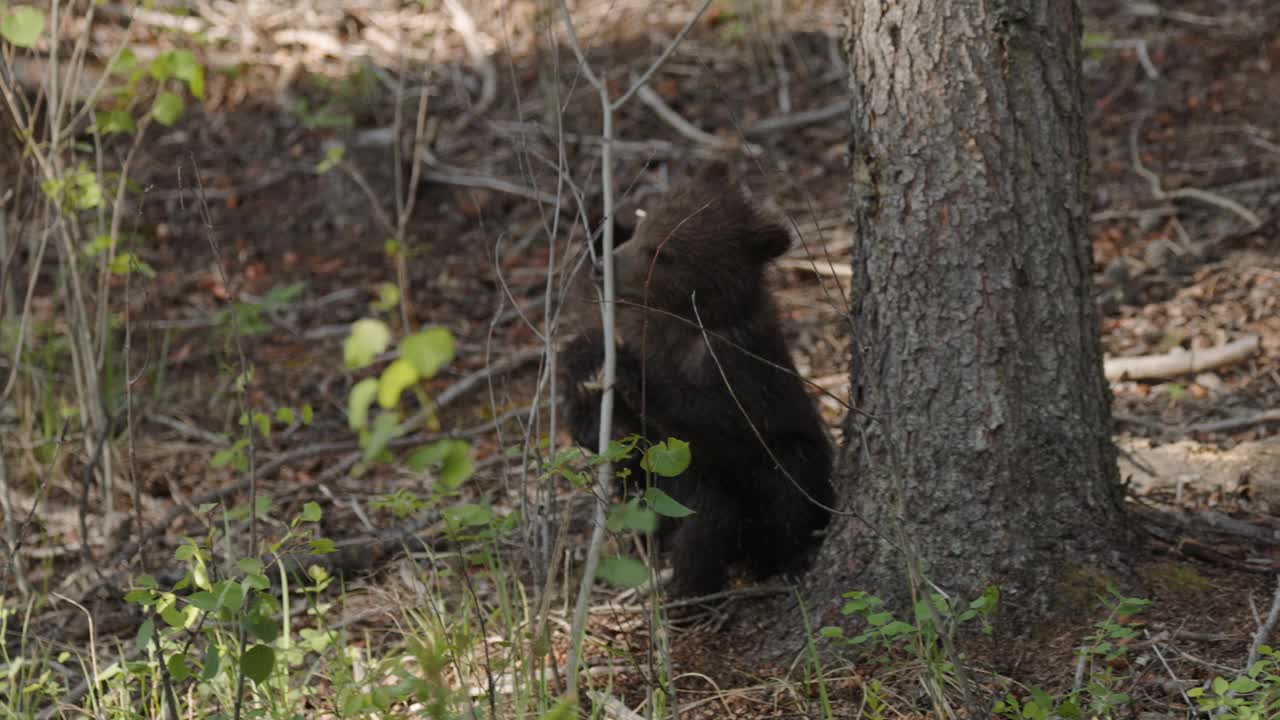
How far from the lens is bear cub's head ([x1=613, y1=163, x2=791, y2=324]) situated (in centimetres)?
413

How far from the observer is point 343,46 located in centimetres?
991

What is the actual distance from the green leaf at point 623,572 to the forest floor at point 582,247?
98cm

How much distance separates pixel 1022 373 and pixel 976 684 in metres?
0.87

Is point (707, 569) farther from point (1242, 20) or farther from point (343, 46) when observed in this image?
point (343, 46)

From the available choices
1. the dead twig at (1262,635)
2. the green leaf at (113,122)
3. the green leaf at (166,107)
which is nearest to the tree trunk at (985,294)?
the dead twig at (1262,635)

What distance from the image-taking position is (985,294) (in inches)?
132

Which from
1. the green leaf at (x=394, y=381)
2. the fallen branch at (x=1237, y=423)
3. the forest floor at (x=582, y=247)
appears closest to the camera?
the green leaf at (x=394, y=381)

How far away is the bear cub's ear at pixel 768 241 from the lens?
13.7ft

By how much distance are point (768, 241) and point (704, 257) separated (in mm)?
221

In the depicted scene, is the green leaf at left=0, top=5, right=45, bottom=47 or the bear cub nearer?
the green leaf at left=0, top=5, right=45, bottom=47

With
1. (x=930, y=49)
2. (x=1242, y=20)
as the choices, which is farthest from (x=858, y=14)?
(x=1242, y=20)

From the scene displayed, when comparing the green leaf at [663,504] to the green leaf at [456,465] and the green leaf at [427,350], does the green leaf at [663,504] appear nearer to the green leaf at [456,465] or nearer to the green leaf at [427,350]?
the green leaf at [456,465]

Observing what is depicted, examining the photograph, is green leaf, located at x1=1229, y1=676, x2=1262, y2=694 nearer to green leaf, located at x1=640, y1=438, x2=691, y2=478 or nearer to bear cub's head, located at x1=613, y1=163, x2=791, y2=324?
green leaf, located at x1=640, y1=438, x2=691, y2=478

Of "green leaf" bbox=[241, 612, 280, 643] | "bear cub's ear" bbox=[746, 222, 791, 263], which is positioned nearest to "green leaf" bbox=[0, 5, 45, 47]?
"green leaf" bbox=[241, 612, 280, 643]
